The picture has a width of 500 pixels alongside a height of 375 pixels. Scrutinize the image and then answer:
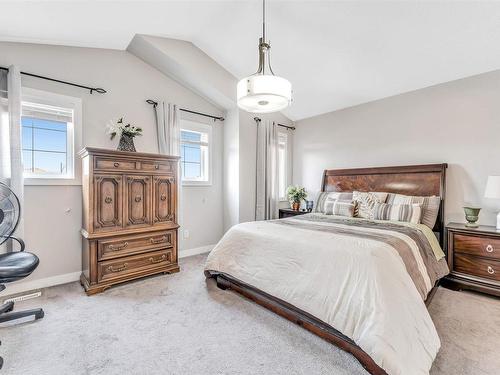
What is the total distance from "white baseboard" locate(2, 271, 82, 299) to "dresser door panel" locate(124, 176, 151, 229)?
0.96 metres

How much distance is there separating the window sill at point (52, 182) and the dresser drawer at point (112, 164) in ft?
1.92

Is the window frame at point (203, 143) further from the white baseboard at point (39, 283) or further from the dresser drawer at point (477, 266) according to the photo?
the dresser drawer at point (477, 266)

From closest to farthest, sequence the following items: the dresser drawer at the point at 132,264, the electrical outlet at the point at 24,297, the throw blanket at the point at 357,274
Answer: the throw blanket at the point at 357,274
the electrical outlet at the point at 24,297
the dresser drawer at the point at 132,264

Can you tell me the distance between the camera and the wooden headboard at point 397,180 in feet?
10.9

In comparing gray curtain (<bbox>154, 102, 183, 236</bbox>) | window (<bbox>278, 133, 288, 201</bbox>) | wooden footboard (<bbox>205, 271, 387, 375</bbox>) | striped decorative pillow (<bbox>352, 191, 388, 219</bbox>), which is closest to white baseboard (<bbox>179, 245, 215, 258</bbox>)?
gray curtain (<bbox>154, 102, 183, 236</bbox>)

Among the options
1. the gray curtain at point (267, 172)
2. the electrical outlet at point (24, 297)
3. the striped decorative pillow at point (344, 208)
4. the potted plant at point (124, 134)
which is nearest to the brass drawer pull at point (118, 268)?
the electrical outlet at point (24, 297)

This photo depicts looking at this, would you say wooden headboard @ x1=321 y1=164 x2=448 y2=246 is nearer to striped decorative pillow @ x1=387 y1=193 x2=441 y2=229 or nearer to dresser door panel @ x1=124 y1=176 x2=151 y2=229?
striped decorative pillow @ x1=387 y1=193 x2=441 y2=229

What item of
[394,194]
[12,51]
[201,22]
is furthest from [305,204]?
[12,51]

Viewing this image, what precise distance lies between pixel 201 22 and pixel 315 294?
3338 millimetres

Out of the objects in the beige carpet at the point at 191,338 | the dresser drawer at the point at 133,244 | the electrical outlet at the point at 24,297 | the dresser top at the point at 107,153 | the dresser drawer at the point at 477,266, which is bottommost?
the beige carpet at the point at 191,338

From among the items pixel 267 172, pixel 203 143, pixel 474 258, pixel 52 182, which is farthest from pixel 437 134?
pixel 52 182

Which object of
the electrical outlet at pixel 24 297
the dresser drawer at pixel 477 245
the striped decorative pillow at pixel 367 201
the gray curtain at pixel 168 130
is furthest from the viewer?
the gray curtain at pixel 168 130

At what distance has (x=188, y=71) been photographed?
144 inches

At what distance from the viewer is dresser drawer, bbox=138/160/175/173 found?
3059mm
